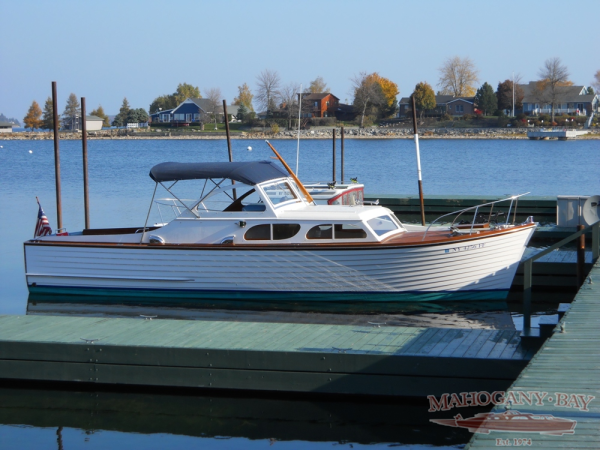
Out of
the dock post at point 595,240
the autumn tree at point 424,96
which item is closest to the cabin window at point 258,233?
the dock post at point 595,240

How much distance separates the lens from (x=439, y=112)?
126000 mm

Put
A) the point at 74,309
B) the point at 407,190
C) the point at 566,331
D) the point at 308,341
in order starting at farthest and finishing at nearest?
the point at 407,190 < the point at 74,309 < the point at 308,341 < the point at 566,331

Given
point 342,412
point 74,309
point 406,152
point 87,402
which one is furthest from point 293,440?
point 406,152

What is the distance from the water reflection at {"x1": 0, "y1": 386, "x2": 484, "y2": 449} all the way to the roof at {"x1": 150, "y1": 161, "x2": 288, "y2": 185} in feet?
20.0

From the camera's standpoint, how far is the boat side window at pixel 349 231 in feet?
48.2

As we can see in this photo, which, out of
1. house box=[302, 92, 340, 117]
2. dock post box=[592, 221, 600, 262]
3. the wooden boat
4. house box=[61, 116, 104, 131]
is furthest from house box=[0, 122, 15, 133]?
dock post box=[592, 221, 600, 262]

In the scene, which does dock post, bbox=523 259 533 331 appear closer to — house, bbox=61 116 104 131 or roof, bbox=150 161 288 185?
roof, bbox=150 161 288 185

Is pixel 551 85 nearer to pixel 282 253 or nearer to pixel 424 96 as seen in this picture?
pixel 424 96

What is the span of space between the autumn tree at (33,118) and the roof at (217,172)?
584 ft

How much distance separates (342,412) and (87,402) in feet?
11.6

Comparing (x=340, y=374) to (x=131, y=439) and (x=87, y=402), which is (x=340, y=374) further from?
(x=87, y=402)

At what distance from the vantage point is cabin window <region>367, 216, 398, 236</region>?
1525 centimetres

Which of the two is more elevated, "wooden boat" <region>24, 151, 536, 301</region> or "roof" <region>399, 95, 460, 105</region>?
"roof" <region>399, 95, 460, 105</region>

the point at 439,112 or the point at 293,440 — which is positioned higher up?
the point at 439,112
